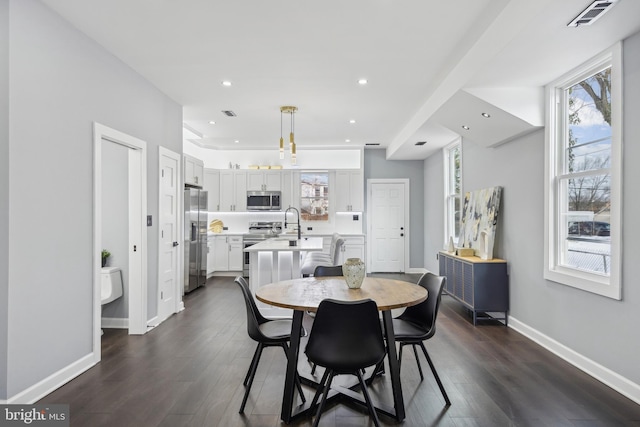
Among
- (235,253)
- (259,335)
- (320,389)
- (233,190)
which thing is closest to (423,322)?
(320,389)

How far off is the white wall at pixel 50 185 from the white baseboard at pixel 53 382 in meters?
0.03

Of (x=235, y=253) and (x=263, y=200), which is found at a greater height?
(x=263, y=200)

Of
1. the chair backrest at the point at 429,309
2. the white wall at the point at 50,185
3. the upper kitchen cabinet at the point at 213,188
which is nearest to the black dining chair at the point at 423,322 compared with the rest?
the chair backrest at the point at 429,309

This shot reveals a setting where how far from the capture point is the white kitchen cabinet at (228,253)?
7559 mm

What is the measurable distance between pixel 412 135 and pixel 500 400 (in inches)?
161

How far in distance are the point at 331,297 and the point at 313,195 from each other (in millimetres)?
5647

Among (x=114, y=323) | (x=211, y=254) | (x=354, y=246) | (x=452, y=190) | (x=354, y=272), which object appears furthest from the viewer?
(x=354, y=246)

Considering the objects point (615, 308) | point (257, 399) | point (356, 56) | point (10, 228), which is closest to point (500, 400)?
point (615, 308)

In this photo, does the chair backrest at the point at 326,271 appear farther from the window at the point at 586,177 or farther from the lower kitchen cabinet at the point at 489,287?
the window at the point at 586,177

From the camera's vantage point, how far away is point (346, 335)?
1993mm

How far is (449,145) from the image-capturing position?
641 centimetres

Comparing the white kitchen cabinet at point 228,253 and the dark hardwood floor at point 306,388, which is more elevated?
the white kitchen cabinet at point 228,253

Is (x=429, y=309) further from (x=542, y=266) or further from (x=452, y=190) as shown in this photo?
(x=452, y=190)

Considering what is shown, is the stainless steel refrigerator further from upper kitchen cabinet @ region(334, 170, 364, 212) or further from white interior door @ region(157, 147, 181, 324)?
upper kitchen cabinet @ region(334, 170, 364, 212)
